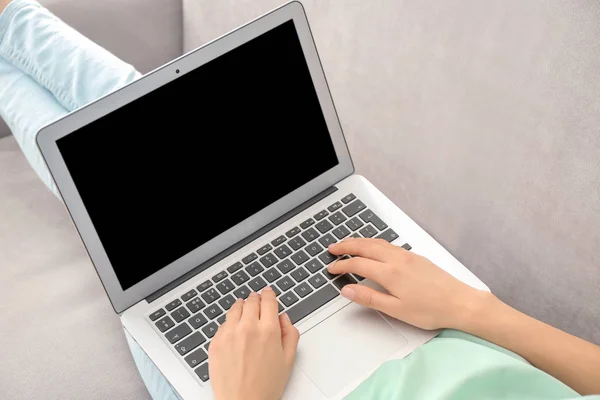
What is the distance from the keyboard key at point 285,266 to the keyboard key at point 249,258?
0.11 feet

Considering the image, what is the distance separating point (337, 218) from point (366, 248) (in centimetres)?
9

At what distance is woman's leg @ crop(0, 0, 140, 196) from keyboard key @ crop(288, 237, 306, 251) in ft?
1.20

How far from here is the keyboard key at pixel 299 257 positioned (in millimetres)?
867

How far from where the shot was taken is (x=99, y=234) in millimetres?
771

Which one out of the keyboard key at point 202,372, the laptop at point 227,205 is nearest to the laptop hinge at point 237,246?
the laptop at point 227,205

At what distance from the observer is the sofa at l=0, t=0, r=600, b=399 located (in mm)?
824

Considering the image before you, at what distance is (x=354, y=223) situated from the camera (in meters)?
0.91

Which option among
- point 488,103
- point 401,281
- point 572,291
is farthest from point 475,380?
point 488,103

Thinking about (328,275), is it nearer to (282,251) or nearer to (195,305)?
(282,251)

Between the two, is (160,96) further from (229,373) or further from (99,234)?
(229,373)

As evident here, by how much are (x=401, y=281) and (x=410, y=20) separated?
382 mm

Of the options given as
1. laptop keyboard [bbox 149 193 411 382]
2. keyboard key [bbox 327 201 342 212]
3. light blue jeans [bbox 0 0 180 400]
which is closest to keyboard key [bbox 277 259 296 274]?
laptop keyboard [bbox 149 193 411 382]

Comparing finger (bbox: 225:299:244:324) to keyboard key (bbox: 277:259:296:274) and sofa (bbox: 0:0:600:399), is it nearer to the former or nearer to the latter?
keyboard key (bbox: 277:259:296:274)

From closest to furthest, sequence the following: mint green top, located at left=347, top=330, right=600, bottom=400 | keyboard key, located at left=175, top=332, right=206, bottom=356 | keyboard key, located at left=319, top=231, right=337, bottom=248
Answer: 1. mint green top, located at left=347, top=330, right=600, bottom=400
2. keyboard key, located at left=175, top=332, right=206, bottom=356
3. keyboard key, located at left=319, top=231, right=337, bottom=248
